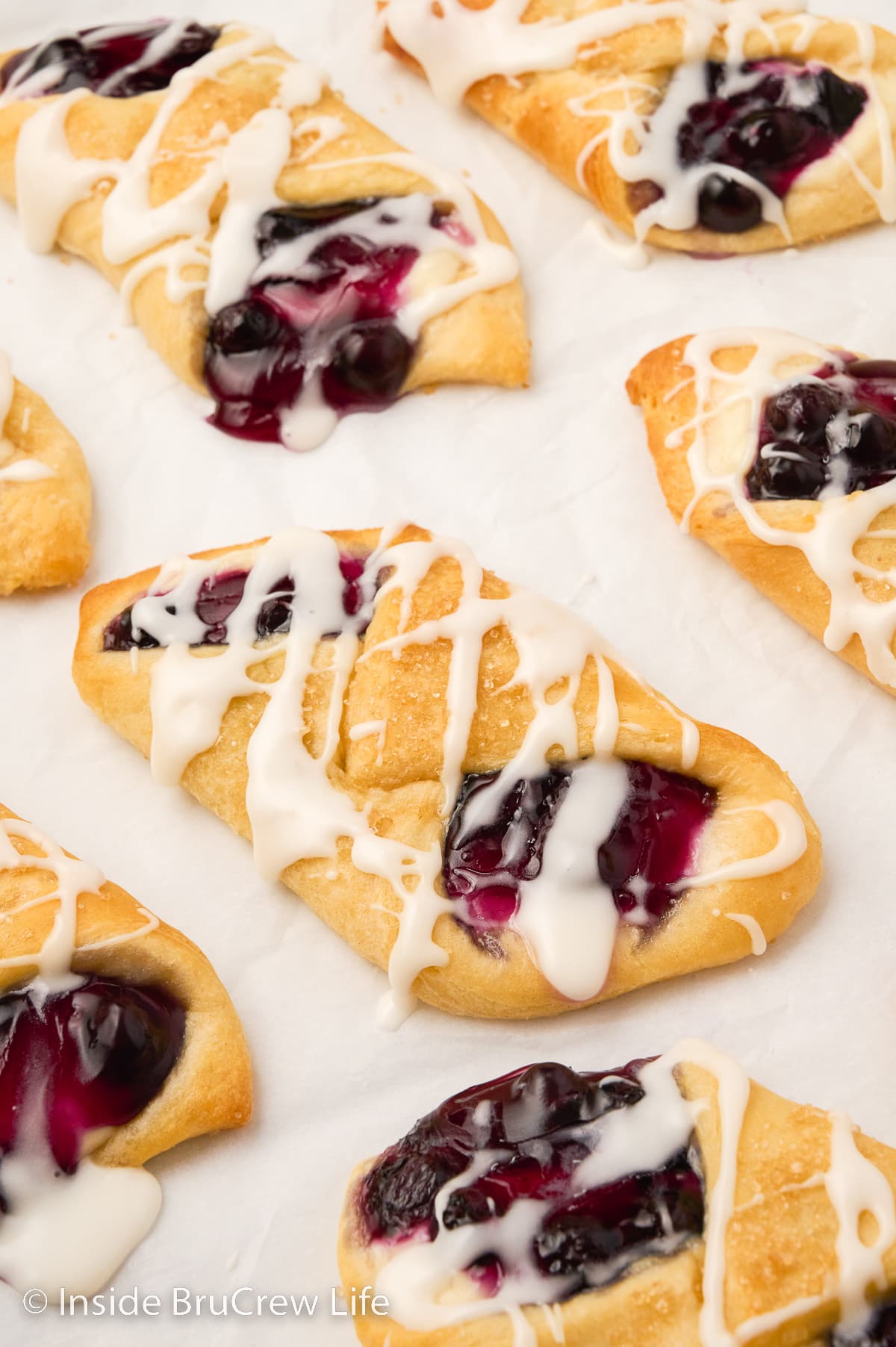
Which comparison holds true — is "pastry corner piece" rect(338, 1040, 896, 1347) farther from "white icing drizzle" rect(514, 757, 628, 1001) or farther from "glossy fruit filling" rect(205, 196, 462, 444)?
"glossy fruit filling" rect(205, 196, 462, 444)

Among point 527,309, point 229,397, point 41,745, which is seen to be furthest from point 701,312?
point 41,745

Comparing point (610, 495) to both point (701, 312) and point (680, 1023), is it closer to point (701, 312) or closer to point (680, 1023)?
point (701, 312)

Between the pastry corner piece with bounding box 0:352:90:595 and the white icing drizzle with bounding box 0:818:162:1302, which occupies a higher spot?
the pastry corner piece with bounding box 0:352:90:595

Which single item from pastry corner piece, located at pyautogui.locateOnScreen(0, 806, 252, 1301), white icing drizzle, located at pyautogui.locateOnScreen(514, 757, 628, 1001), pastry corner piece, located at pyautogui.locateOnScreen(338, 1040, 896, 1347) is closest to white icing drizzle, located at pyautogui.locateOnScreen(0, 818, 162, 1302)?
pastry corner piece, located at pyautogui.locateOnScreen(0, 806, 252, 1301)

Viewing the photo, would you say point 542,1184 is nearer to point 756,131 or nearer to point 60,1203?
point 60,1203

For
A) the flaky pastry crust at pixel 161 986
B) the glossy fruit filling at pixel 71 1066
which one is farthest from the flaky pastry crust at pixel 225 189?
the glossy fruit filling at pixel 71 1066

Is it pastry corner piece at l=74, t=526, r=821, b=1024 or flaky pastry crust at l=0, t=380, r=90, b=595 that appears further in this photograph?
flaky pastry crust at l=0, t=380, r=90, b=595

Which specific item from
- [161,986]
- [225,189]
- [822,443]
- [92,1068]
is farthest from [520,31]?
[92,1068]
